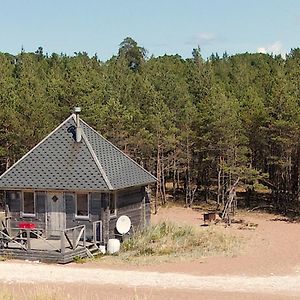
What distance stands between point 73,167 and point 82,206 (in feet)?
5.08

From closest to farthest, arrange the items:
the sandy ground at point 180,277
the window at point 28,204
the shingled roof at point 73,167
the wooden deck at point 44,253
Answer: the sandy ground at point 180,277 < the wooden deck at point 44,253 < the shingled roof at point 73,167 < the window at point 28,204

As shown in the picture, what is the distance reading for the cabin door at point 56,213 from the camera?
22938 millimetres

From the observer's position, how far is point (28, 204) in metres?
23.7

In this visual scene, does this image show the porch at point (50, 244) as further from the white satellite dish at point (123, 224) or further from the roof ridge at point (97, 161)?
the roof ridge at point (97, 161)

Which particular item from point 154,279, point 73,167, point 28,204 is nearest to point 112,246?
point 73,167

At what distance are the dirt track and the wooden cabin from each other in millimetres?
4141

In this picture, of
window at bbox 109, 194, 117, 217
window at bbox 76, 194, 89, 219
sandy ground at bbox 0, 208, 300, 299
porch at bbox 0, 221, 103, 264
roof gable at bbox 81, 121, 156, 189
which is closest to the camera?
sandy ground at bbox 0, 208, 300, 299

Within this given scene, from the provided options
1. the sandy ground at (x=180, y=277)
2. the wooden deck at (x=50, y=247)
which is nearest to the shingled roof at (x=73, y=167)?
the wooden deck at (x=50, y=247)

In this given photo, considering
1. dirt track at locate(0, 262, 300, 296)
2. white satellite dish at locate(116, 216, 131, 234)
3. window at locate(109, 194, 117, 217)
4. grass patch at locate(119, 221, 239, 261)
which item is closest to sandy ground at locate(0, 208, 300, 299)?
dirt track at locate(0, 262, 300, 296)

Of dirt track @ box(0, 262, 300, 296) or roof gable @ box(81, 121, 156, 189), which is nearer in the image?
dirt track @ box(0, 262, 300, 296)

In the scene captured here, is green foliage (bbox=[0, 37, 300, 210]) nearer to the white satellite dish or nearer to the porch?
the white satellite dish

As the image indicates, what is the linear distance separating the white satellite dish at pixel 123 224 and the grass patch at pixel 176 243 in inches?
18.5

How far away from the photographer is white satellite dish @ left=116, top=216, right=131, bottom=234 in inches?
898

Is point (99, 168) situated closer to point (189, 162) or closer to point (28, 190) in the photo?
point (28, 190)
